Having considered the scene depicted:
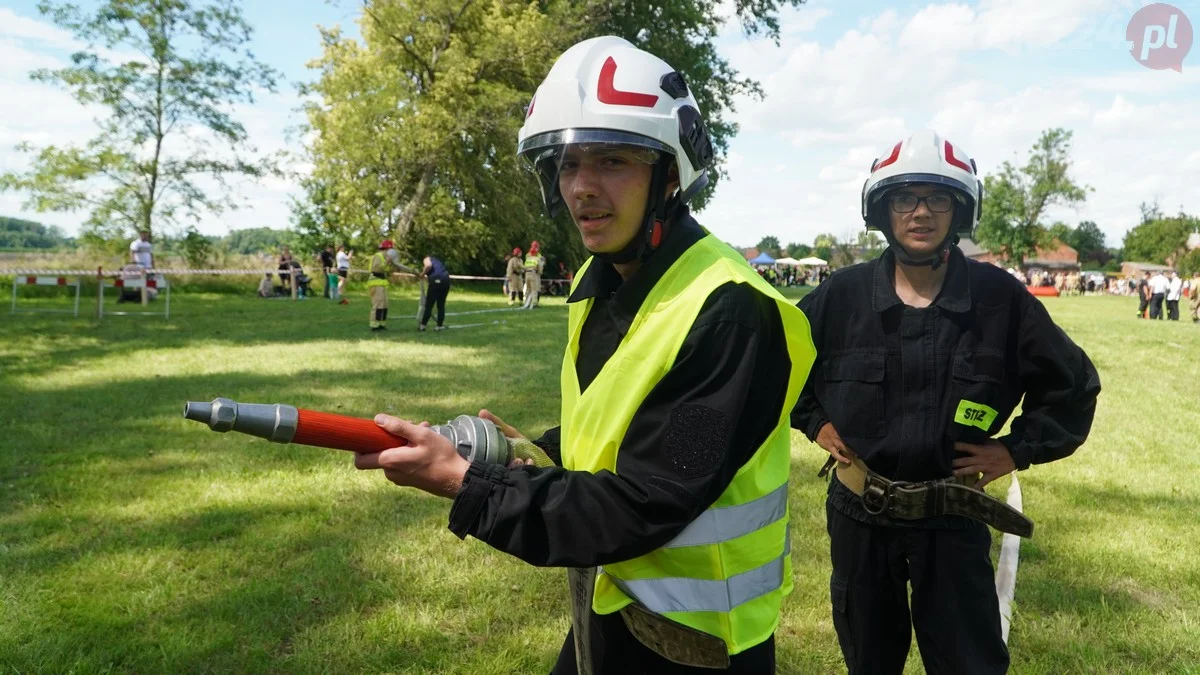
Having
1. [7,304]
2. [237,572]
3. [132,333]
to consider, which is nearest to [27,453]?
[237,572]

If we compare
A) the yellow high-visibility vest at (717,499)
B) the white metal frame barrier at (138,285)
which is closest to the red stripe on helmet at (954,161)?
the yellow high-visibility vest at (717,499)

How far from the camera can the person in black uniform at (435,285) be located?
15500mm

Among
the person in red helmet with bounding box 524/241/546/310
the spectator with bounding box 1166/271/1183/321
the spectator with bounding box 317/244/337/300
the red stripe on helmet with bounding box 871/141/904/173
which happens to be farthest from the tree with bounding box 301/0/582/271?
the red stripe on helmet with bounding box 871/141/904/173

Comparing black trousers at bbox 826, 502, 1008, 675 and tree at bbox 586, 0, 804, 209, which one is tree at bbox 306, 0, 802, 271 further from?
black trousers at bbox 826, 502, 1008, 675

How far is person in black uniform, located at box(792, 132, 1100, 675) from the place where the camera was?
2.75 meters

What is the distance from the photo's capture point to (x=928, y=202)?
3062 millimetres

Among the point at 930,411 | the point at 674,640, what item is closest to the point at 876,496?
the point at 930,411

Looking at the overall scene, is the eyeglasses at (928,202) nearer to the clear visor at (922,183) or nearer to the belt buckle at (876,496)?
the clear visor at (922,183)

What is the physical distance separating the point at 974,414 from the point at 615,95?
72.7 inches

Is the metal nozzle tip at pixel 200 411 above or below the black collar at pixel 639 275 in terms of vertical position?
below

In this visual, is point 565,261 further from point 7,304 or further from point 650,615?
point 650,615

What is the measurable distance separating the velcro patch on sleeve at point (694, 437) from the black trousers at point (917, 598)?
1.68 m

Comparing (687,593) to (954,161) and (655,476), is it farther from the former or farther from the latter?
(954,161)

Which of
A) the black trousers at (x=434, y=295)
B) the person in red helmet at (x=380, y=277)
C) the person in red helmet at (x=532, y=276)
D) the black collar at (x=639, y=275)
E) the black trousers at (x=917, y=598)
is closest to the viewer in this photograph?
the black collar at (x=639, y=275)
